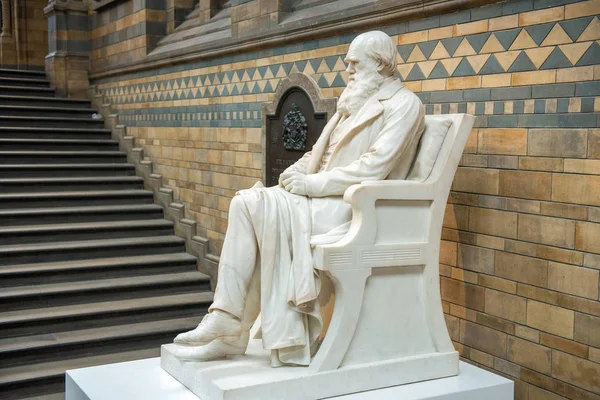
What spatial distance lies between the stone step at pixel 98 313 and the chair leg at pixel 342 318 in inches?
123

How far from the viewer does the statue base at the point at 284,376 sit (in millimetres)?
3240

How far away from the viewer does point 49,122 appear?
9352 mm

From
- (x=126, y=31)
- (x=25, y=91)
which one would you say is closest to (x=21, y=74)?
(x=25, y=91)

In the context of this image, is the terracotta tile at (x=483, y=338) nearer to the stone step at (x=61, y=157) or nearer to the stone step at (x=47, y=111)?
the stone step at (x=61, y=157)

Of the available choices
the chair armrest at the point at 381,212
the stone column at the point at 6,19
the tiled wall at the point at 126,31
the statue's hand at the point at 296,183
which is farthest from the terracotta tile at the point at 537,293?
the stone column at the point at 6,19

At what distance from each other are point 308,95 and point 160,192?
3.19 m

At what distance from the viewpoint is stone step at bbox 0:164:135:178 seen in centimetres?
799

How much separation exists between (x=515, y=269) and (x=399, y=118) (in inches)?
41.0

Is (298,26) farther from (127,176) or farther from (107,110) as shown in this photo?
(107,110)

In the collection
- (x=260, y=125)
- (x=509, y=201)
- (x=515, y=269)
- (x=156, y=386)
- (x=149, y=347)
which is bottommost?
(x=149, y=347)

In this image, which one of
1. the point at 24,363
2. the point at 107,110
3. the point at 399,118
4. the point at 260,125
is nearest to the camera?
the point at 399,118

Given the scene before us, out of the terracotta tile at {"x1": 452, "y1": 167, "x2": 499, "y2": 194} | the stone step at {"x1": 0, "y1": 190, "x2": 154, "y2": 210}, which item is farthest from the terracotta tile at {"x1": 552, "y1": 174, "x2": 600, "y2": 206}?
the stone step at {"x1": 0, "y1": 190, "x2": 154, "y2": 210}

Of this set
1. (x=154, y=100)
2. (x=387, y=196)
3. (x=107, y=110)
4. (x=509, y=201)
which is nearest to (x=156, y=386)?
(x=387, y=196)

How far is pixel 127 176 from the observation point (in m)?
8.66
